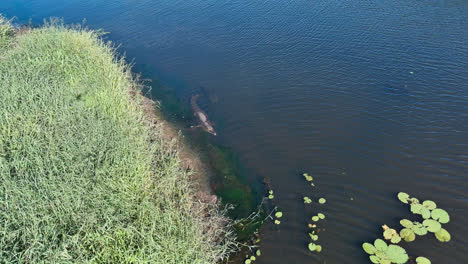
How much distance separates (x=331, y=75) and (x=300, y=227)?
635 centimetres

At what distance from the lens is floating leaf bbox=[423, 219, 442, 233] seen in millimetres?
6000

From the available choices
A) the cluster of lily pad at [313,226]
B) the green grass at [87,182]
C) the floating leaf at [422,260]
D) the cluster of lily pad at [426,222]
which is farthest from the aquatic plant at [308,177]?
the floating leaf at [422,260]

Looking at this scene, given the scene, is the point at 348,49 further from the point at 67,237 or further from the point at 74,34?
the point at 67,237

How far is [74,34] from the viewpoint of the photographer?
405 inches

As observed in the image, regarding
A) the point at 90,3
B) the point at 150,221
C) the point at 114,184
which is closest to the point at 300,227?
the point at 150,221

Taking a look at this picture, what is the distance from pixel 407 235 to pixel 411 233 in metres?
0.10

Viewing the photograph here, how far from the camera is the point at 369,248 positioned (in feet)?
19.1

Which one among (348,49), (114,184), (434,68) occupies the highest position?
(434,68)

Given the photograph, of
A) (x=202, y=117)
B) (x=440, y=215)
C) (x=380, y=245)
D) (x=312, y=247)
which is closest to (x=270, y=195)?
(x=312, y=247)

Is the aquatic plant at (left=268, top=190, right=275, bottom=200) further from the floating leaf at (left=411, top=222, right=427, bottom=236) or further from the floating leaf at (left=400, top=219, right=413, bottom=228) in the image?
the floating leaf at (left=411, top=222, right=427, bottom=236)

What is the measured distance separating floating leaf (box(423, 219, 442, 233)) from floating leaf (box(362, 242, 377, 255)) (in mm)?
1247

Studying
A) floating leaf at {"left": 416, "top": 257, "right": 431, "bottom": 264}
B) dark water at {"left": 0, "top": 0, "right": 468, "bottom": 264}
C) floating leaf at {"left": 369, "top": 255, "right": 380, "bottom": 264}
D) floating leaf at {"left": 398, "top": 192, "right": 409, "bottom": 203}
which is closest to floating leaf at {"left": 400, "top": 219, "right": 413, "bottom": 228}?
dark water at {"left": 0, "top": 0, "right": 468, "bottom": 264}

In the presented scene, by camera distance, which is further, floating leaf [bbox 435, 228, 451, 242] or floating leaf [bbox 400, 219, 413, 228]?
floating leaf [bbox 400, 219, 413, 228]

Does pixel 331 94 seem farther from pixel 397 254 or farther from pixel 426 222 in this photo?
pixel 397 254
